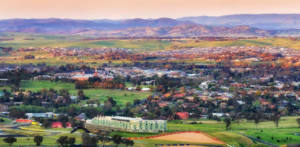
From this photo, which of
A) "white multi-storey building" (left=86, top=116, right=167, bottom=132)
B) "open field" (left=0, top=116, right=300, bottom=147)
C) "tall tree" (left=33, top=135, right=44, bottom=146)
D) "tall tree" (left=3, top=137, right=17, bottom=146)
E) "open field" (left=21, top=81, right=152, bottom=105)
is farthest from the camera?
"open field" (left=21, top=81, right=152, bottom=105)

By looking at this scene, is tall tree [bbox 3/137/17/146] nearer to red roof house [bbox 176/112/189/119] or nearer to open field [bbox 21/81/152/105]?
red roof house [bbox 176/112/189/119]

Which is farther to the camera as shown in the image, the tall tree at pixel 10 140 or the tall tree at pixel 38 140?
the tall tree at pixel 38 140

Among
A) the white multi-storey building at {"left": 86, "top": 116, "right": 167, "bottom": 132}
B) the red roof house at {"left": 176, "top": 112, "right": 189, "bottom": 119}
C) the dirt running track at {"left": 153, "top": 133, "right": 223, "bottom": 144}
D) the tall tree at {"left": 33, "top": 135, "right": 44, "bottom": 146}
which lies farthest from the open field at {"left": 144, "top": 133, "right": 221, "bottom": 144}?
the red roof house at {"left": 176, "top": 112, "right": 189, "bottom": 119}

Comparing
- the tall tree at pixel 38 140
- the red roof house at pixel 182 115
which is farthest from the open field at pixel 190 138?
the red roof house at pixel 182 115

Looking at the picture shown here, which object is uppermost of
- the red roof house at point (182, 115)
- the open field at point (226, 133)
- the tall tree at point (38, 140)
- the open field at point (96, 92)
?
the tall tree at point (38, 140)

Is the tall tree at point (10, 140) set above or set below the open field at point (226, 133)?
above

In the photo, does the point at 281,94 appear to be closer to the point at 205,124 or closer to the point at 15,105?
the point at 205,124

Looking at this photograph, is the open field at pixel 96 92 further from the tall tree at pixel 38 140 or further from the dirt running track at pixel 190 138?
the tall tree at pixel 38 140

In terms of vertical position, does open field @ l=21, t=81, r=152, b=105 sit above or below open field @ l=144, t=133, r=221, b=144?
below
